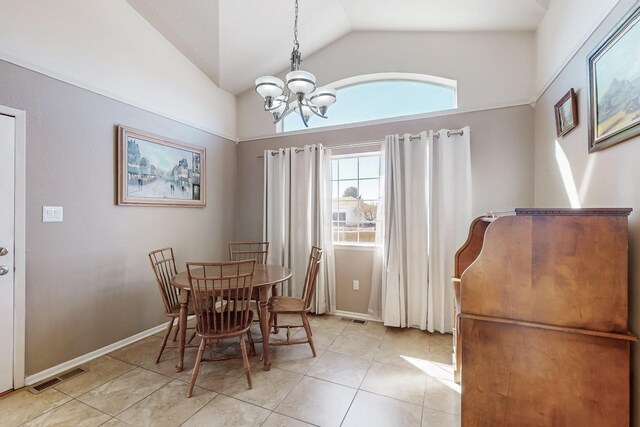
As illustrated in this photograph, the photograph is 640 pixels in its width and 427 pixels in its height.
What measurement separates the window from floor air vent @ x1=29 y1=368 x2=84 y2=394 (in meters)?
2.71

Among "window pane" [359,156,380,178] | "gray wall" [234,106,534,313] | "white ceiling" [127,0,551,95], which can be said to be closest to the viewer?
"white ceiling" [127,0,551,95]

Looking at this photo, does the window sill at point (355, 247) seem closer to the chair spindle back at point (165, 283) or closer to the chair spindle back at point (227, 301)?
the chair spindle back at point (227, 301)

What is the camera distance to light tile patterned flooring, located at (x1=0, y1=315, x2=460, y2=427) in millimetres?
1770

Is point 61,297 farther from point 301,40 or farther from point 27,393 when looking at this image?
point 301,40

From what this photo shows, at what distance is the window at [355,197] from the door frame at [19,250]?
109 inches

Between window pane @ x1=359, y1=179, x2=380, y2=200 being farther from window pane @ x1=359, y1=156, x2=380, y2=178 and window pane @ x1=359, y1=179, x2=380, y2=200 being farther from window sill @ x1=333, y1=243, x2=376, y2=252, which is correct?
window sill @ x1=333, y1=243, x2=376, y2=252

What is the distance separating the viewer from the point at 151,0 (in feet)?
8.68

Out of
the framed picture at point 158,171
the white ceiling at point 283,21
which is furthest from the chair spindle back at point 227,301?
the white ceiling at point 283,21

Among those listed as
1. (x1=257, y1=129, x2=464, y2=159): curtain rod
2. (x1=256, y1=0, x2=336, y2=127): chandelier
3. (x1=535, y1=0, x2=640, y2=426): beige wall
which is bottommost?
(x1=535, y1=0, x2=640, y2=426): beige wall

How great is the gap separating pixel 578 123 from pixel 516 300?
1.33m

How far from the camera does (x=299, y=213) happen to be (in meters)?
3.61

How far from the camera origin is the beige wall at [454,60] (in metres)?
2.79

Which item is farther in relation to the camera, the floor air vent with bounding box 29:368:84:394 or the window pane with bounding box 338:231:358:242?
the window pane with bounding box 338:231:358:242

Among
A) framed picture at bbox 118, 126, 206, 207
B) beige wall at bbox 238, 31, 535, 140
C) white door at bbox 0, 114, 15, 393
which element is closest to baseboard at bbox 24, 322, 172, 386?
white door at bbox 0, 114, 15, 393
